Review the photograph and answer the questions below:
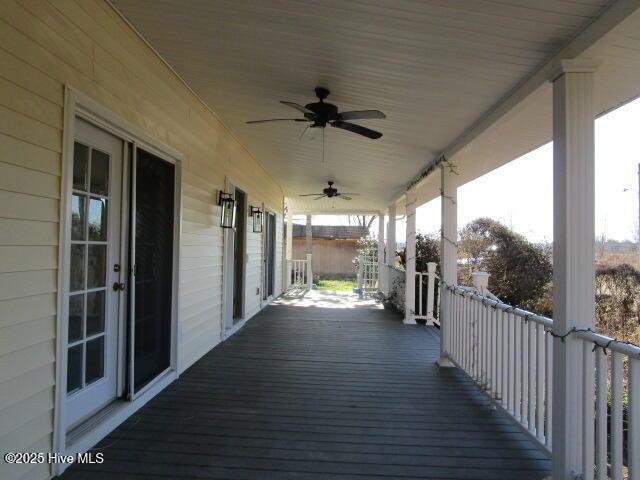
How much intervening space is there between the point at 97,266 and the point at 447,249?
3.23m

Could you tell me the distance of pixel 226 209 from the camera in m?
4.65

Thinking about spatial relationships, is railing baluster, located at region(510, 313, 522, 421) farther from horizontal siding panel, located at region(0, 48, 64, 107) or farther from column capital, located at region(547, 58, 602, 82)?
horizontal siding panel, located at region(0, 48, 64, 107)

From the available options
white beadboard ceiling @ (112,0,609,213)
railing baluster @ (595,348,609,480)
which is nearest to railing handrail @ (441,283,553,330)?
railing baluster @ (595,348,609,480)

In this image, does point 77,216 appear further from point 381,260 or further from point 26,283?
point 381,260

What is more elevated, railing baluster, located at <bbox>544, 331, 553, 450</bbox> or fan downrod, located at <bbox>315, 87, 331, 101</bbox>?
fan downrod, located at <bbox>315, 87, 331, 101</bbox>

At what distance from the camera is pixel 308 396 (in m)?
3.21

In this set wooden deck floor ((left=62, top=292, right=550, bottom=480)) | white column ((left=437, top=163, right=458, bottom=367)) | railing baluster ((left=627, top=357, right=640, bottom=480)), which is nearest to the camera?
railing baluster ((left=627, top=357, right=640, bottom=480))

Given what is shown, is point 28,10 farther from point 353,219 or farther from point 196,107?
point 353,219

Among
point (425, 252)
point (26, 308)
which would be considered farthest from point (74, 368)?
point (425, 252)

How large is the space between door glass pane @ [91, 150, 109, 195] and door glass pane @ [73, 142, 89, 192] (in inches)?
2.6

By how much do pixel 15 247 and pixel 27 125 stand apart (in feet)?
1.76

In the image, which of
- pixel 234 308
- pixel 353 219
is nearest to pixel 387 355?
pixel 234 308

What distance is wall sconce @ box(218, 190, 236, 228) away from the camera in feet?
15.0

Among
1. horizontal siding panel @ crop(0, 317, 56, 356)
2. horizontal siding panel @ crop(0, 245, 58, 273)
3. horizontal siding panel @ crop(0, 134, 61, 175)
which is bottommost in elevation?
horizontal siding panel @ crop(0, 317, 56, 356)
